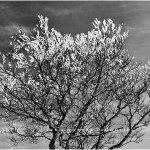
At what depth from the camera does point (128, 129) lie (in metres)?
20.0

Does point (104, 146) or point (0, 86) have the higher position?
point (0, 86)

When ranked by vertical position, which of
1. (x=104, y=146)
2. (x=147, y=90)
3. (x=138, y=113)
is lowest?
(x=104, y=146)

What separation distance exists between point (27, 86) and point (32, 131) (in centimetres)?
398

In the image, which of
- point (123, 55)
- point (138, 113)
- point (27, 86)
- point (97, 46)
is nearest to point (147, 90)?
point (138, 113)

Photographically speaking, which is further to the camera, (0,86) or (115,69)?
(115,69)

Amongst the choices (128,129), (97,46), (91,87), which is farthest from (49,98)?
(128,129)

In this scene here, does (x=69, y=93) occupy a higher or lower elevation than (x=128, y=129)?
higher

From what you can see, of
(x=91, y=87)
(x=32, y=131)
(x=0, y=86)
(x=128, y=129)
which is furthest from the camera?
(x=128, y=129)

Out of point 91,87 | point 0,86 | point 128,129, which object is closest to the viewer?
point 0,86

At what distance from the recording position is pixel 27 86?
640 inches

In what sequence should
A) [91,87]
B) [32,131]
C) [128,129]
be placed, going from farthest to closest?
[128,129]
[32,131]
[91,87]

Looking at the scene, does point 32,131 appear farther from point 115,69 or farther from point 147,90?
point 147,90

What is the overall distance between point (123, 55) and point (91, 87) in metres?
3.08

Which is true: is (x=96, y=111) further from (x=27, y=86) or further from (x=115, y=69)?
(x=27, y=86)
